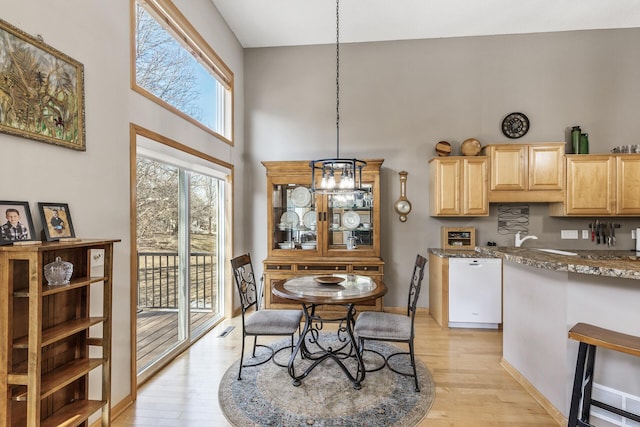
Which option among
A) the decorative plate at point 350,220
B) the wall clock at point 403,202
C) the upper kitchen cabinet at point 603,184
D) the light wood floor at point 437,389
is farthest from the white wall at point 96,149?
the upper kitchen cabinet at point 603,184

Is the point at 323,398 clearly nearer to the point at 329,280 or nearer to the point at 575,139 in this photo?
the point at 329,280

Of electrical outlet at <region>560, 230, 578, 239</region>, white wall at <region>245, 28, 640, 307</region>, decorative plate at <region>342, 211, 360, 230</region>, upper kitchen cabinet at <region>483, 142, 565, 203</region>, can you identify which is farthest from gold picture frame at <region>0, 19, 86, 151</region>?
electrical outlet at <region>560, 230, 578, 239</region>

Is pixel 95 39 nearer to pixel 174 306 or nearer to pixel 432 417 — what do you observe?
pixel 174 306

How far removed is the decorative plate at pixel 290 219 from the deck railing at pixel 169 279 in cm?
103

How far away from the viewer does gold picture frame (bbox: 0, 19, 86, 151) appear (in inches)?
57.8

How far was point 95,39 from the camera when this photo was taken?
1.99 metres

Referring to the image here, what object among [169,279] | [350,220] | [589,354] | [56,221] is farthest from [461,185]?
[56,221]

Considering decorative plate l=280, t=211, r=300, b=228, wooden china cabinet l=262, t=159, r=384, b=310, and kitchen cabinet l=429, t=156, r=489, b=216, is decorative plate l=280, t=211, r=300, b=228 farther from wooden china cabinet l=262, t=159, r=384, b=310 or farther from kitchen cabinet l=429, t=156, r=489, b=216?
kitchen cabinet l=429, t=156, r=489, b=216

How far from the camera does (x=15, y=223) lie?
1.47 meters

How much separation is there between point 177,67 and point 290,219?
221 centimetres

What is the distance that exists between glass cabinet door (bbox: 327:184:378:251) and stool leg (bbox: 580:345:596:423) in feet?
8.47

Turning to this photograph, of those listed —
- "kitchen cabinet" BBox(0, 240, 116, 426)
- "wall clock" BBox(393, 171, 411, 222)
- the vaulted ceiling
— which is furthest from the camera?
"wall clock" BBox(393, 171, 411, 222)

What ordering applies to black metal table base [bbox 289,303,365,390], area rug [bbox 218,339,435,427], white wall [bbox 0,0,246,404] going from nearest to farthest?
white wall [bbox 0,0,246,404] < area rug [bbox 218,339,435,427] < black metal table base [bbox 289,303,365,390]

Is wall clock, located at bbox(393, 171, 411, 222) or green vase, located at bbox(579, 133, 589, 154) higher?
green vase, located at bbox(579, 133, 589, 154)
